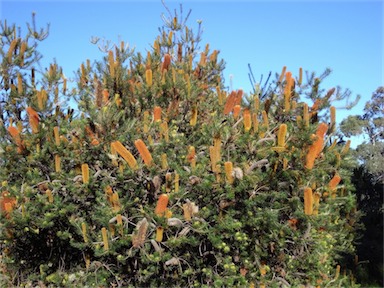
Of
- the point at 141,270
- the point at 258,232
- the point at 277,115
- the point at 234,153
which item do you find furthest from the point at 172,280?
the point at 277,115

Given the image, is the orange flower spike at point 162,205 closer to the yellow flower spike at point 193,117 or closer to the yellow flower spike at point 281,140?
the yellow flower spike at point 281,140

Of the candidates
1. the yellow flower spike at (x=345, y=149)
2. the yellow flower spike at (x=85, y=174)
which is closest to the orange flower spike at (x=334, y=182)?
the yellow flower spike at (x=345, y=149)

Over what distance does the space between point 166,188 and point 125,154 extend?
59 centimetres

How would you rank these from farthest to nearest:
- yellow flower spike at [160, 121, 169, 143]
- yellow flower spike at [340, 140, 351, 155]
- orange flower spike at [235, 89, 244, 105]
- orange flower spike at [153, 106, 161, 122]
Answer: yellow flower spike at [340, 140, 351, 155], orange flower spike at [235, 89, 244, 105], orange flower spike at [153, 106, 161, 122], yellow flower spike at [160, 121, 169, 143]

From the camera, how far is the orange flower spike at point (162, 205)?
11.9ft

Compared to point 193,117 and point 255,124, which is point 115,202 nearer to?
point 193,117

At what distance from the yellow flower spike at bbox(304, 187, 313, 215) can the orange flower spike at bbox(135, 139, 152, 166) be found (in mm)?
1514

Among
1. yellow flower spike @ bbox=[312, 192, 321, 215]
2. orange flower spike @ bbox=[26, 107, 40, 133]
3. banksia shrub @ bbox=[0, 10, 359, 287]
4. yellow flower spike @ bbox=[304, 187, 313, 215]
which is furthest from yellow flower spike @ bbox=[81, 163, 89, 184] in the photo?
yellow flower spike @ bbox=[312, 192, 321, 215]

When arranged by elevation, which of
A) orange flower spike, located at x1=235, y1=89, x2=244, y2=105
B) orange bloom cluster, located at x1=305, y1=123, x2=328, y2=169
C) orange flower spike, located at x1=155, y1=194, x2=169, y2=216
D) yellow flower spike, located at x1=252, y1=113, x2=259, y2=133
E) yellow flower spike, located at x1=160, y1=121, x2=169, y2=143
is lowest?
orange flower spike, located at x1=155, y1=194, x2=169, y2=216

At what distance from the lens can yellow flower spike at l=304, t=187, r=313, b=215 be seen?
3.99 meters

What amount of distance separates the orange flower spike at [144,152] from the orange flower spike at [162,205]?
40 cm

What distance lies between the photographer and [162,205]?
366 centimetres

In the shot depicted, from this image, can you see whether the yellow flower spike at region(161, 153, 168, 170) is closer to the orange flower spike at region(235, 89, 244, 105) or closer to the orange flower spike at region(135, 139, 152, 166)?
the orange flower spike at region(135, 139, 152, 166)

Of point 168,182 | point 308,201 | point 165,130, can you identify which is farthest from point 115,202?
point 308,201
